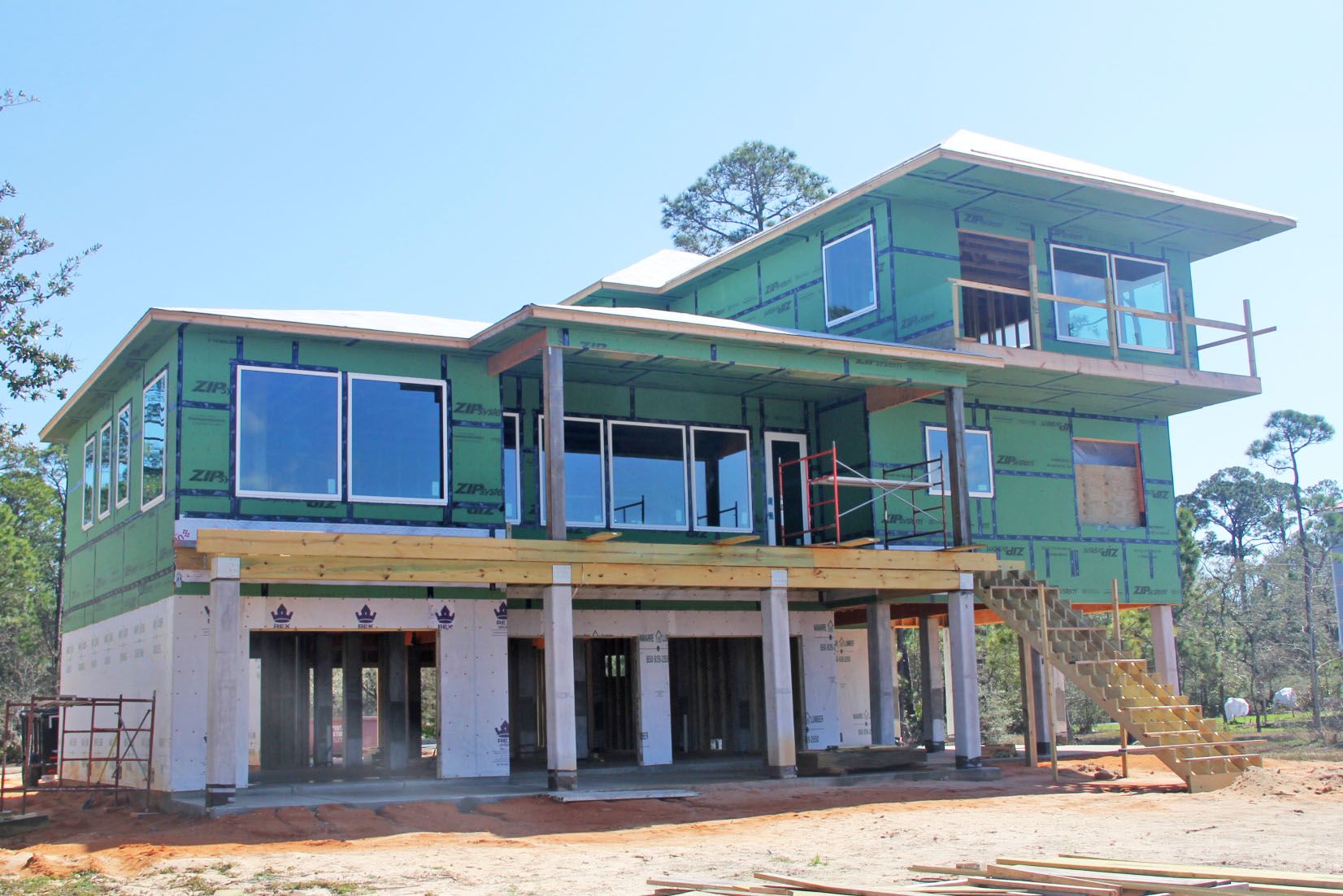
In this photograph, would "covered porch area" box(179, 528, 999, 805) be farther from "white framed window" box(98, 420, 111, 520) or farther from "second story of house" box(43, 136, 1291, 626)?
"white framed window" box(98, 420, 111, 520)

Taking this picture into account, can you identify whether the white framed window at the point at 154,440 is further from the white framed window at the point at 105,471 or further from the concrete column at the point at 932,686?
the concrete column at the point at 932,686

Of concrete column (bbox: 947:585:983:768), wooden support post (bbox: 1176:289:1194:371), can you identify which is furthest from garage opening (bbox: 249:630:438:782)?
wooden support post (bbox: 1176:289:1194:371)

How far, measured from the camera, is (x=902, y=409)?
23.4m

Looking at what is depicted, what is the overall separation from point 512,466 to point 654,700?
449 centimetres

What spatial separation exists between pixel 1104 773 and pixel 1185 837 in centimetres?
843

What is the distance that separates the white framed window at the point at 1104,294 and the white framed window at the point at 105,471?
52.1 feet

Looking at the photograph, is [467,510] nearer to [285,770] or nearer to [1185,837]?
[285,770]

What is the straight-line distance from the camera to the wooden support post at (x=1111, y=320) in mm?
23453

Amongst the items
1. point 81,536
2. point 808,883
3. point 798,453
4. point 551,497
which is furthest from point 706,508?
point 808,883

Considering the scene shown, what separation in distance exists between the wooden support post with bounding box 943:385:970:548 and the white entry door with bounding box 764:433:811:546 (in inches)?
114

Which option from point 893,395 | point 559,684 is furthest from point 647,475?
point 559,684

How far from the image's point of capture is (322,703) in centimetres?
2198

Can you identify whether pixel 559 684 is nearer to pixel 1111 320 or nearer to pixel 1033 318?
pixel 1033 318

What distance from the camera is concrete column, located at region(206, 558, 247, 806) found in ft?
51.1
